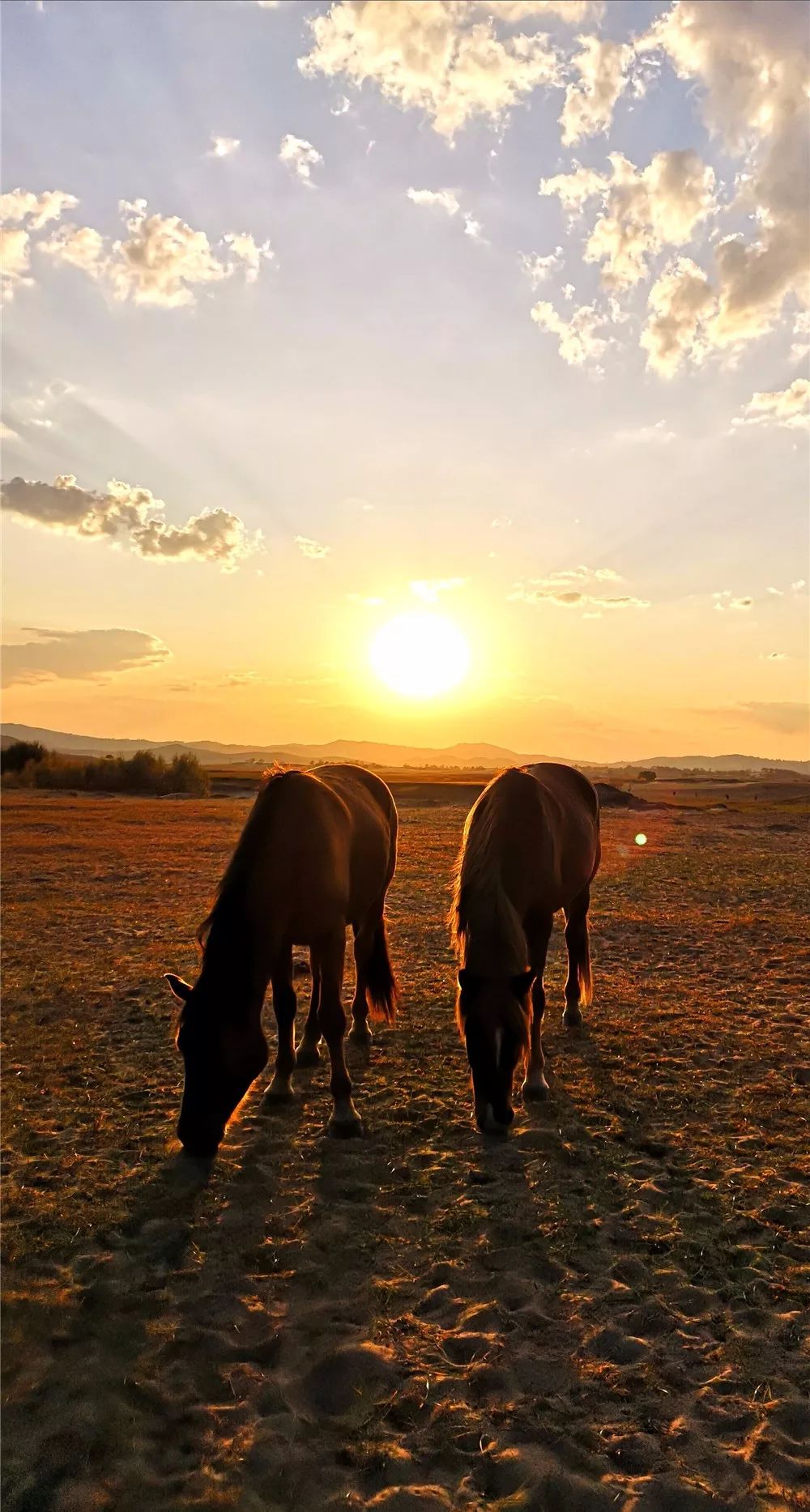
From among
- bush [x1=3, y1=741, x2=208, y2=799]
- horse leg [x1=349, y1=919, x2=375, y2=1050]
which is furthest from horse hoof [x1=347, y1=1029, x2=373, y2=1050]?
bush [x1=3, y1=741, x2=208, y2=799]

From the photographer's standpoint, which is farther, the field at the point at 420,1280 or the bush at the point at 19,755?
the bush at the point at 19,755

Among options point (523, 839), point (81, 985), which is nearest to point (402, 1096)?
point (523, 839)

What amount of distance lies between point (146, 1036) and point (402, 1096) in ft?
10.1

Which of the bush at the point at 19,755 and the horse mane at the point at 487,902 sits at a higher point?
the bush at the point at 19,755

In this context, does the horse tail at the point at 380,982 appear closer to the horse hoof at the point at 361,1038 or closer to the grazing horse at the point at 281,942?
the grazing horse at the point at 281,942

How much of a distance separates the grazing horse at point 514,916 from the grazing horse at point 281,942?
1.01 metres

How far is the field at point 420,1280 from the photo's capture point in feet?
9.12

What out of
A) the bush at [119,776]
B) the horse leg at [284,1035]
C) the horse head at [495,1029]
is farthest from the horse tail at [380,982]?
the bush at [119,776]

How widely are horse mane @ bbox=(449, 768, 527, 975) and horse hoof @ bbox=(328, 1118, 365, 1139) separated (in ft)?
4.70

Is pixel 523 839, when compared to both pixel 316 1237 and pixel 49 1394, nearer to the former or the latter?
pixel 316 1237

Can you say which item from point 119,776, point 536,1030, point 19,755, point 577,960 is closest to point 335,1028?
point 536,1030

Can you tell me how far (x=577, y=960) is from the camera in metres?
7.78

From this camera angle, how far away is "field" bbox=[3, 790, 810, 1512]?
9.12 ft

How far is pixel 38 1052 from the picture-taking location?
6973 mm
